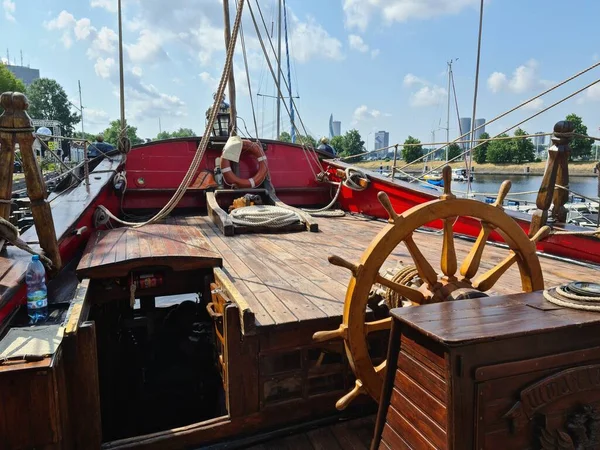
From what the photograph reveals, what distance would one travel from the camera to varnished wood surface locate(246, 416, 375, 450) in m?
2.19

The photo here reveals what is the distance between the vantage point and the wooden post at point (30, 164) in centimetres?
230

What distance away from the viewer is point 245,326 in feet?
6.84

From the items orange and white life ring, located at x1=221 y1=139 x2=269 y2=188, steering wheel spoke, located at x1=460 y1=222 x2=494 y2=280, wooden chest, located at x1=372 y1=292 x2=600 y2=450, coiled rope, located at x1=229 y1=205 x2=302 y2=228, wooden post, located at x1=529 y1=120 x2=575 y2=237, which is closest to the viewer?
wooden chest, located at x1=372 y1=292 x2=600 y2=450

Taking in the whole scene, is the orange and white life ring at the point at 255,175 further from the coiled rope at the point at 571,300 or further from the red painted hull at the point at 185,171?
the coiled rope at the point at 571,300

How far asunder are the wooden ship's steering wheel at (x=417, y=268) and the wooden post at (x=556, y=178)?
1.27 m

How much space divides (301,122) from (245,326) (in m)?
3.62

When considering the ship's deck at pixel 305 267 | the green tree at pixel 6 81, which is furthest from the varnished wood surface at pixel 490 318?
the green tree at pixel 6 81

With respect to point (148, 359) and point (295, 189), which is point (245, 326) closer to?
point (148, 359)

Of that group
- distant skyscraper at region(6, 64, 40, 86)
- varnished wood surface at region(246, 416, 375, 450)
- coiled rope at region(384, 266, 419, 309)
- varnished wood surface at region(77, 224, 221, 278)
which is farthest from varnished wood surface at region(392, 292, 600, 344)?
distant skyscraper at region(6, 64, 40, 86)

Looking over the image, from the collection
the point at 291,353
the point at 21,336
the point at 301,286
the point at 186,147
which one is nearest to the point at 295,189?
the point at 186,147

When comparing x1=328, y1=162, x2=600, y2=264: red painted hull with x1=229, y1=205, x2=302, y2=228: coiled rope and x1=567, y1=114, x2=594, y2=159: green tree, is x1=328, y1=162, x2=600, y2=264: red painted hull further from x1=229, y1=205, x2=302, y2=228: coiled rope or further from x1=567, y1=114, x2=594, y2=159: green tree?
x1=567, y1=114, x2=594, y2=159: green tree

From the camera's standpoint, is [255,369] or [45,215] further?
[45,215]

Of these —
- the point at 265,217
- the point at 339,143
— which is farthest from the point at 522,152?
the point at 265,217

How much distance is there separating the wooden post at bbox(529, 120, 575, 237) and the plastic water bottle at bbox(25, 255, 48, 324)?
10.8ft
